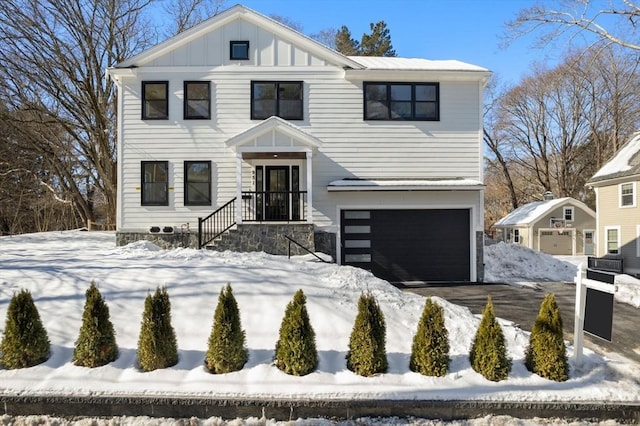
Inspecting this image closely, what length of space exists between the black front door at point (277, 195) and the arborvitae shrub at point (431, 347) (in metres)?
7.90

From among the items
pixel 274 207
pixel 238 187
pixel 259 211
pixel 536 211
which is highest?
pixel 238 187

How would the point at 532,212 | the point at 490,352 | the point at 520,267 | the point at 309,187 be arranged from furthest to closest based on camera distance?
the point at 532,212 → the point at 520,267 → the point at 309,187 → the point at 490,352

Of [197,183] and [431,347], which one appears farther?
[197,183]

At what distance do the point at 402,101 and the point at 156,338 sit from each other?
10251mm

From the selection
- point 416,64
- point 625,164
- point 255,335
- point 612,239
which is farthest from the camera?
point 612,239

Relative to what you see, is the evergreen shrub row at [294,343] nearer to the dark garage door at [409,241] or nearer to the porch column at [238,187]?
the porch column at [238,187]

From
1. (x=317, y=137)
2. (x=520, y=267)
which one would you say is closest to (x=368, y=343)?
(x=317, y=137)

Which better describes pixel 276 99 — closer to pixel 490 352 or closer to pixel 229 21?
pixel 229 21

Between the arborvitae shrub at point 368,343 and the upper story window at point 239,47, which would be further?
the upper story window at point 239,47

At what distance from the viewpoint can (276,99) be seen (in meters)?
12.2

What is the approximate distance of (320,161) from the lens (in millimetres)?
12086

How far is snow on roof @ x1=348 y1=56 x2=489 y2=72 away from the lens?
39.9 ft

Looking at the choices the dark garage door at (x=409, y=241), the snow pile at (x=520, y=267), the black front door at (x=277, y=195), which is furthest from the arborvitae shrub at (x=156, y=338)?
the snow pile at (x=520, y=267)

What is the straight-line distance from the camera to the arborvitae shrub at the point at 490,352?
4230 mm
